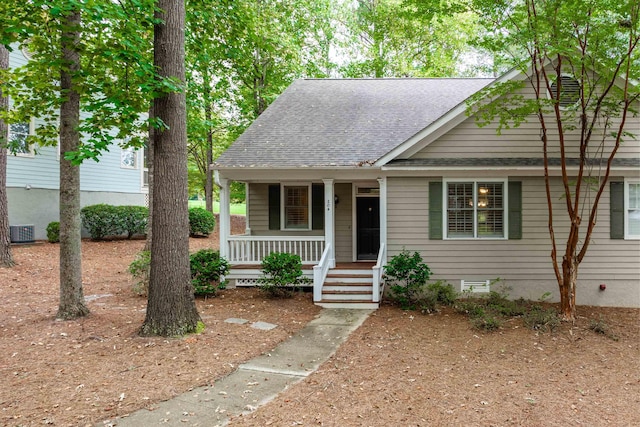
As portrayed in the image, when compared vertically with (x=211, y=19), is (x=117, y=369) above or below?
below

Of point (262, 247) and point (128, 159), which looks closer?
point (262, 247)

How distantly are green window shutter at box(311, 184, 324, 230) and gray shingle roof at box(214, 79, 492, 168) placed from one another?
1.45m

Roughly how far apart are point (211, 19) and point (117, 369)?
6.89m

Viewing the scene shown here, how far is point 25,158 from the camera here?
14.1m

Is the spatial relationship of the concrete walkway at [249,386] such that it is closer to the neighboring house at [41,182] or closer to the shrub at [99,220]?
the neighboring house at [41,182]

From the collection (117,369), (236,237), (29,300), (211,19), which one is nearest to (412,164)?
Answer: (236,237)

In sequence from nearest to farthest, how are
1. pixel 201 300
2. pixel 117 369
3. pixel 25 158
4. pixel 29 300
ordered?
pixel 117 369 < pixel 29 300 < pixel 201 300 < pixel 25 158

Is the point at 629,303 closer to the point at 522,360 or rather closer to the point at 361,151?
the point at 522,360

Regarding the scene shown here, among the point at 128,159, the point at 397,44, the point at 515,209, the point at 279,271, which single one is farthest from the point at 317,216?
the point at 397,44

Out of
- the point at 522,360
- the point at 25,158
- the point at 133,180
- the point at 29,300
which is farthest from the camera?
the point at 133,180

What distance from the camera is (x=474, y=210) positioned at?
878 centimetres

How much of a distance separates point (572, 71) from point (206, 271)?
8.14 m

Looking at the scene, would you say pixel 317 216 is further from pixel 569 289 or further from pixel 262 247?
pixel 569 289

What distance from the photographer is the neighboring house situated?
13789 mm
